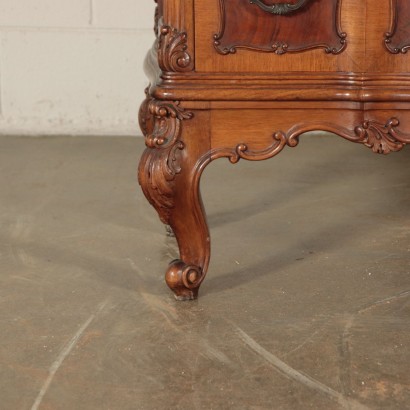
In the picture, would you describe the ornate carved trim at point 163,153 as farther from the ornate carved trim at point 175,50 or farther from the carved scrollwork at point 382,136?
the carved scrollwork at point 382,136

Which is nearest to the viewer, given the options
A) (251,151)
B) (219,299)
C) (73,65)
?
(251,151)

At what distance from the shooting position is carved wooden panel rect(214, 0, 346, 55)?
5.74 ft

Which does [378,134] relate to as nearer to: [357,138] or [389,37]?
[357,138]

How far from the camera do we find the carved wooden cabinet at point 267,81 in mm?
1747

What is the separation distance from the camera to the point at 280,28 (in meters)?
1.76

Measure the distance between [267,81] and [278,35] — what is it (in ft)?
0.30

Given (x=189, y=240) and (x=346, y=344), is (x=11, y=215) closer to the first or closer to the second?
(x=189, y=240)

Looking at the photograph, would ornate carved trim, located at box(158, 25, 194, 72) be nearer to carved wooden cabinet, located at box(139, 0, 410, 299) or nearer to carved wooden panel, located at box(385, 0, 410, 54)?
carved wooden cabinet, located at box(139, 0, 410, 299)

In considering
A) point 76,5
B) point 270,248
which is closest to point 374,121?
point 270,248

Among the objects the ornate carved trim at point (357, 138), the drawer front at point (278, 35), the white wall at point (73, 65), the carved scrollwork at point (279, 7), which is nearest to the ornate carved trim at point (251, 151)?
the ornate carved trim at point (357, 138)

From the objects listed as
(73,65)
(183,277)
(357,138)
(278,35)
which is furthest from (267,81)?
(73,65)

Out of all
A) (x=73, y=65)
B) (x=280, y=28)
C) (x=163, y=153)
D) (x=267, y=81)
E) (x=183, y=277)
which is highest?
(x=280, y=28)

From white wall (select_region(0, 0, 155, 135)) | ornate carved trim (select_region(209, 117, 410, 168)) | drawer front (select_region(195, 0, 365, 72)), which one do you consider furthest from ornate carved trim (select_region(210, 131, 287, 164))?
white wall (select_region(0, 0, 155, 135))

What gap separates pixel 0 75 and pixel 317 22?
9.08ft
